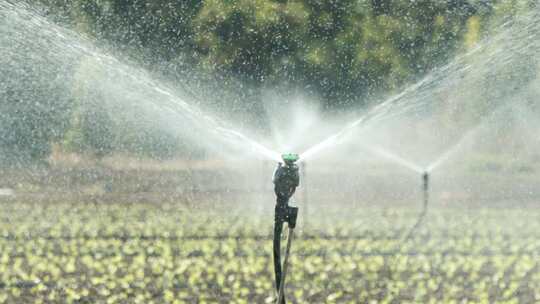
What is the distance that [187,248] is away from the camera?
10445 mm

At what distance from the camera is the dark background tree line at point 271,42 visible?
20469 millimetres

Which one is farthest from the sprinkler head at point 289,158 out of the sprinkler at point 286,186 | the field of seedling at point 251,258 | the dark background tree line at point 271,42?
the dark background tree line at point 271,42

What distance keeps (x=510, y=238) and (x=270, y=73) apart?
1071 centimetres

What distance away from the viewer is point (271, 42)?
20844mm

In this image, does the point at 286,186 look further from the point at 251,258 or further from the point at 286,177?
the point at 251,258

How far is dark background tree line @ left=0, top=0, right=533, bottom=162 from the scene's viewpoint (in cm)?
Answer: 2047

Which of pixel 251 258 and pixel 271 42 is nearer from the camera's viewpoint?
pixel 251 258

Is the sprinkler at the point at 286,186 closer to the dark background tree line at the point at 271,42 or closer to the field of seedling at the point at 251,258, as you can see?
the field of seedling at the point at 251,258

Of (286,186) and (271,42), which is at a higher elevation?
(271,42)

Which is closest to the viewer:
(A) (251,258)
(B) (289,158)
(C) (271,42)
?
(B) (289,158)

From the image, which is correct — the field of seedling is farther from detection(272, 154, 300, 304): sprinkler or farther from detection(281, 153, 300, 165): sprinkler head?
detection(281, 153, 300, 165): sprinkler head

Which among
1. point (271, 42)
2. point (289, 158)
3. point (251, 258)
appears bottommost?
point (251, 258)

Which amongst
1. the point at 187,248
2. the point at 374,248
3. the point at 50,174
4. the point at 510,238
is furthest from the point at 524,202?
the point at 50,174

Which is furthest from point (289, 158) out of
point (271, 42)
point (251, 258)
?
point (271, 42)
